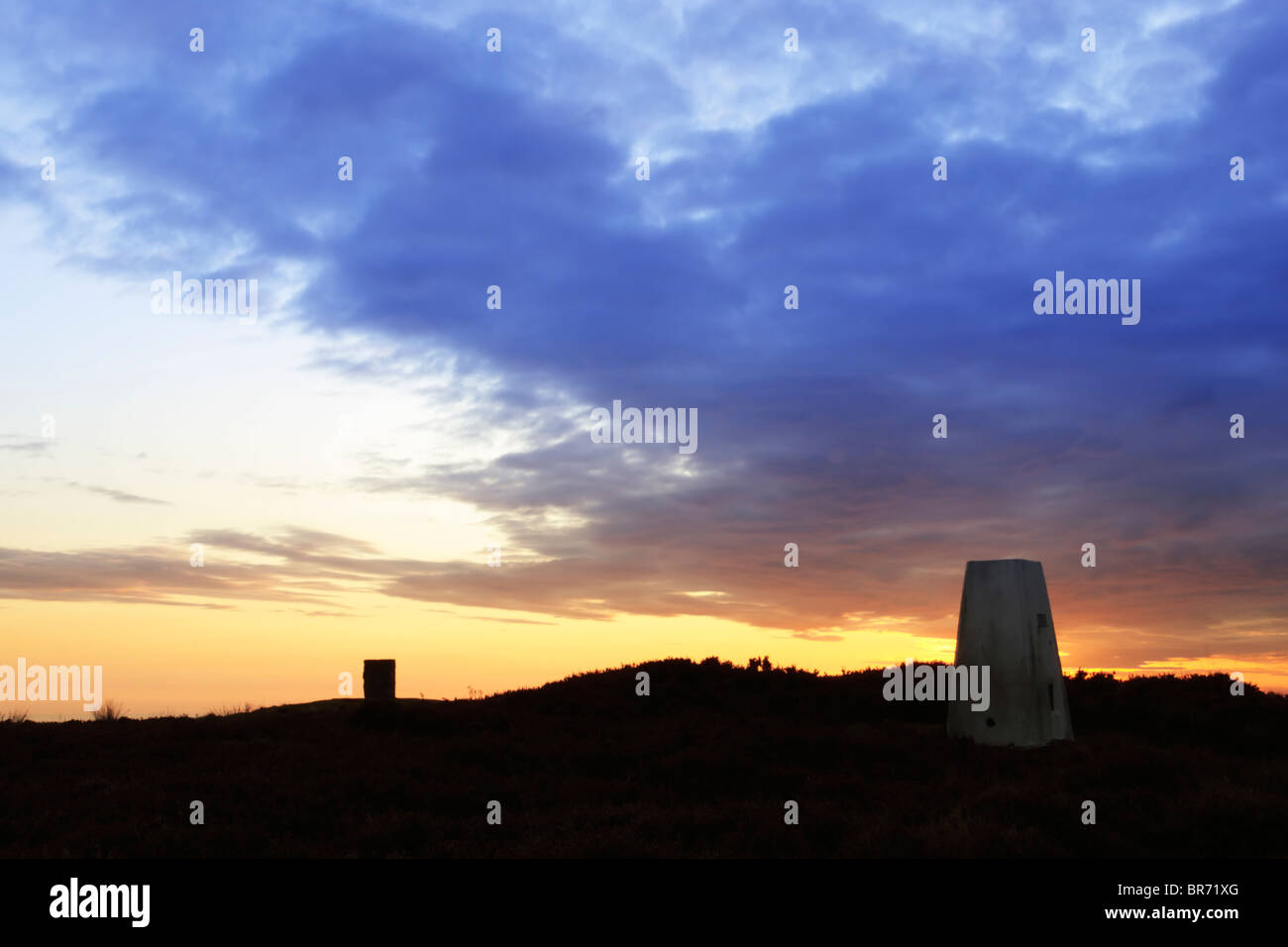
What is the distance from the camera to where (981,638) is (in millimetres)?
17984

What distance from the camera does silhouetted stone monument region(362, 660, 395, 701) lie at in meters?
22.1

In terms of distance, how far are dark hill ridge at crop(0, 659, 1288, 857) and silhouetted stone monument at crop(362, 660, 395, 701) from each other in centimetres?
128

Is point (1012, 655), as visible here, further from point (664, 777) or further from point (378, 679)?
point (378, 679)

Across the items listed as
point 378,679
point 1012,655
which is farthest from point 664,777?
point 378,679

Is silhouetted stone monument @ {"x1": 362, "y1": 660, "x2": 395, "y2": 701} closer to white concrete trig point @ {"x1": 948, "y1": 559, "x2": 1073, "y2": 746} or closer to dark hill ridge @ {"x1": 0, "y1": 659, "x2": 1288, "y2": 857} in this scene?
dark hill ridge @ {"x1": 0, "y1": 659, "x2": 1288, "y2": 857}

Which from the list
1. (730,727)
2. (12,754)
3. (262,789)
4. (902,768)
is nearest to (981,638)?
(902,768)

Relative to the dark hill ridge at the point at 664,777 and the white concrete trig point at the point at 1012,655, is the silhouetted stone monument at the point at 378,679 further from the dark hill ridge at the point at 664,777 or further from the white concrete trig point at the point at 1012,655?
the white concrete trig point at the point at 1012,655

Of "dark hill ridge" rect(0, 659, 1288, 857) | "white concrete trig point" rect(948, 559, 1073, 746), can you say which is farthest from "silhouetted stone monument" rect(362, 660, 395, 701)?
"white concrete trig point" rect(948, 559, 1073, 746)

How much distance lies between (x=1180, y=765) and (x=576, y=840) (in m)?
10.3

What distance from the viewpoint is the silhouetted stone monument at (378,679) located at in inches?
870

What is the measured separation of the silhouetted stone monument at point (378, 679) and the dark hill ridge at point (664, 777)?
128 centimetres

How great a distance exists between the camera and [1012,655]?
697 inches
